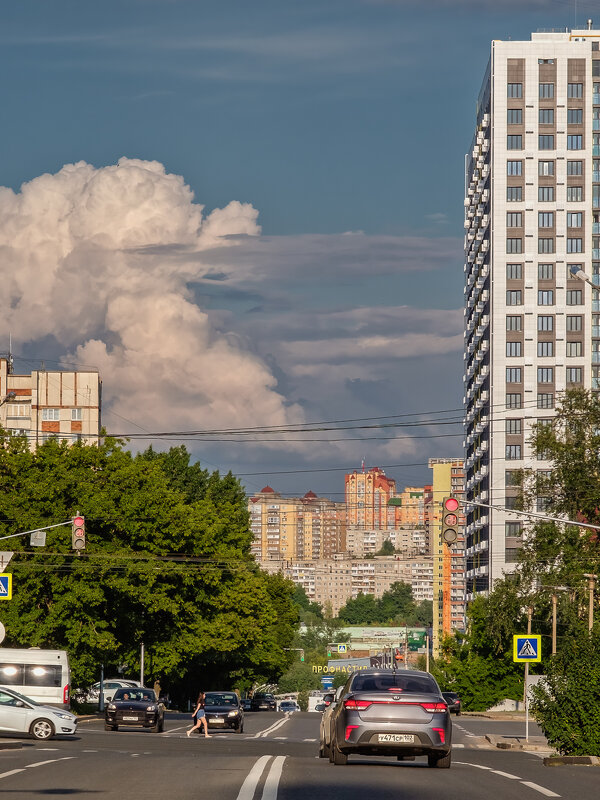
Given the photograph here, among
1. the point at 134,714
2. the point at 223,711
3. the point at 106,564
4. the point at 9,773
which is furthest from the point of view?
the point at 106,564

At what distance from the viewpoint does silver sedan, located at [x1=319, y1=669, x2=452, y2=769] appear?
2152 cm

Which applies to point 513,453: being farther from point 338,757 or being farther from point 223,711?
point 338,757

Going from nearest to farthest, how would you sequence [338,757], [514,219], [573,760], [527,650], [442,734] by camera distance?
[442,734] < [338,757] < [573,760] < [527,650] < [514,219]

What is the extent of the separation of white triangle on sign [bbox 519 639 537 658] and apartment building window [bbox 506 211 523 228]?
100079 millimetres

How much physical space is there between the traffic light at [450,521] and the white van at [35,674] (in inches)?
654

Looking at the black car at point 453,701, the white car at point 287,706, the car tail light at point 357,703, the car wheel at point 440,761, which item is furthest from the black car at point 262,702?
the car tail light at point 357,703

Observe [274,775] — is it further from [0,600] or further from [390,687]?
[0,600]

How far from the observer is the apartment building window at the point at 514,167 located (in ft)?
461

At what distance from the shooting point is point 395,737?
845 inches

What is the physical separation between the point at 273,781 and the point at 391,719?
337 cm

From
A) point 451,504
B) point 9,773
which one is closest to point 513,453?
point 451,504

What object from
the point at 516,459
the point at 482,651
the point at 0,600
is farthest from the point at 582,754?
the point at 516,459

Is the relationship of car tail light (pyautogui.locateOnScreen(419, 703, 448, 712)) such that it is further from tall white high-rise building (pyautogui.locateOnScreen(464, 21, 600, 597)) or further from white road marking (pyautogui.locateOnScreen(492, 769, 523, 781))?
tall white high-rise building (pyautogui.locateOnScreen(464, 21, 600, 597))

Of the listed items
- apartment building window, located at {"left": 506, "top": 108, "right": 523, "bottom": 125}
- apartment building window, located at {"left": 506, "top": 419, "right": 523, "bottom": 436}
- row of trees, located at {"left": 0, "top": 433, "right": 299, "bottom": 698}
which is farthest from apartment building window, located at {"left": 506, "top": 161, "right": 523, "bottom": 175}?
row of trees, located at {"left": 0, "top": 433, "right": 299, "bottom": 698}
